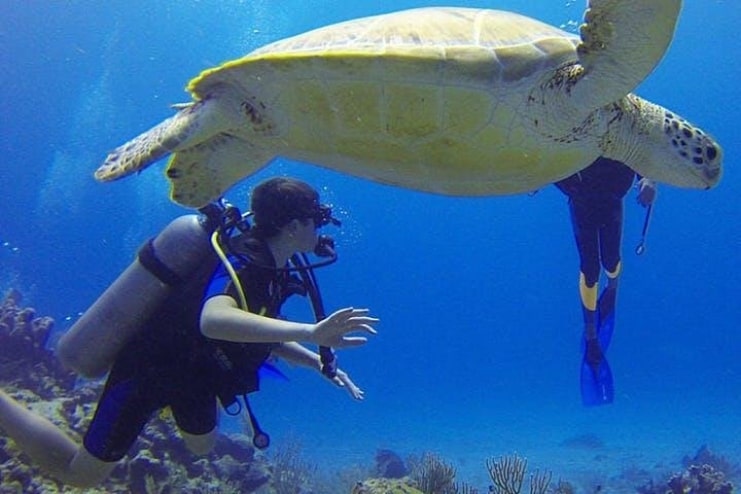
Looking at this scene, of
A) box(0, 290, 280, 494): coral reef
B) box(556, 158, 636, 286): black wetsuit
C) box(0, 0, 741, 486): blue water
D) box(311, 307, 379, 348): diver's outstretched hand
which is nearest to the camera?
box(311, 307, 379, 348): diver's outstretched hand

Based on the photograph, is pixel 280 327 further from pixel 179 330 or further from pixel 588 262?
pixel 588 262

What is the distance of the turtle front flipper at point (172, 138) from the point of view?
11.0 ft

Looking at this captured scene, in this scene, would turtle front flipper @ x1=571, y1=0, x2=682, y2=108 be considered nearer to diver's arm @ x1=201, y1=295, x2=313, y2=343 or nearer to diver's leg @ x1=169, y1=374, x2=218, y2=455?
diver's arm @ x1=201, y1=295, x2=313, y2=343

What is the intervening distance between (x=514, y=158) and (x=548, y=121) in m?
0.32

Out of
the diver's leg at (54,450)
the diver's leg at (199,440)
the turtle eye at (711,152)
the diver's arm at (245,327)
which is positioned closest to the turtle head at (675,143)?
the turtle eye at (711,152)

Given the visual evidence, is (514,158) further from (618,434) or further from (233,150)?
(618,434)

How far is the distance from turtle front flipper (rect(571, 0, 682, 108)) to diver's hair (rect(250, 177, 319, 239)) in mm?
1690

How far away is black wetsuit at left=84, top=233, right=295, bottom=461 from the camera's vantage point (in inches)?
140

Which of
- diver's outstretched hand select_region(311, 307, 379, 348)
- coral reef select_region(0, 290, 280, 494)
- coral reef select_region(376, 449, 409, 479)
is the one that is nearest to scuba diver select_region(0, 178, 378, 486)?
diver's outstretched hand select_region(311, 307, 379, 348)

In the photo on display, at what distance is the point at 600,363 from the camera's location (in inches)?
251

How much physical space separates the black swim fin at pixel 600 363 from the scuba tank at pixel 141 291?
465 cm

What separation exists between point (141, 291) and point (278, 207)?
111 centimetres

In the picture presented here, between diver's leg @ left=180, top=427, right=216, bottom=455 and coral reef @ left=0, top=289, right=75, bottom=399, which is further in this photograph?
coral reef @ left=0, top=289, right=75, bottom=399

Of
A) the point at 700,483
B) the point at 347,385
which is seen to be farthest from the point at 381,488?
the point at 700,483
